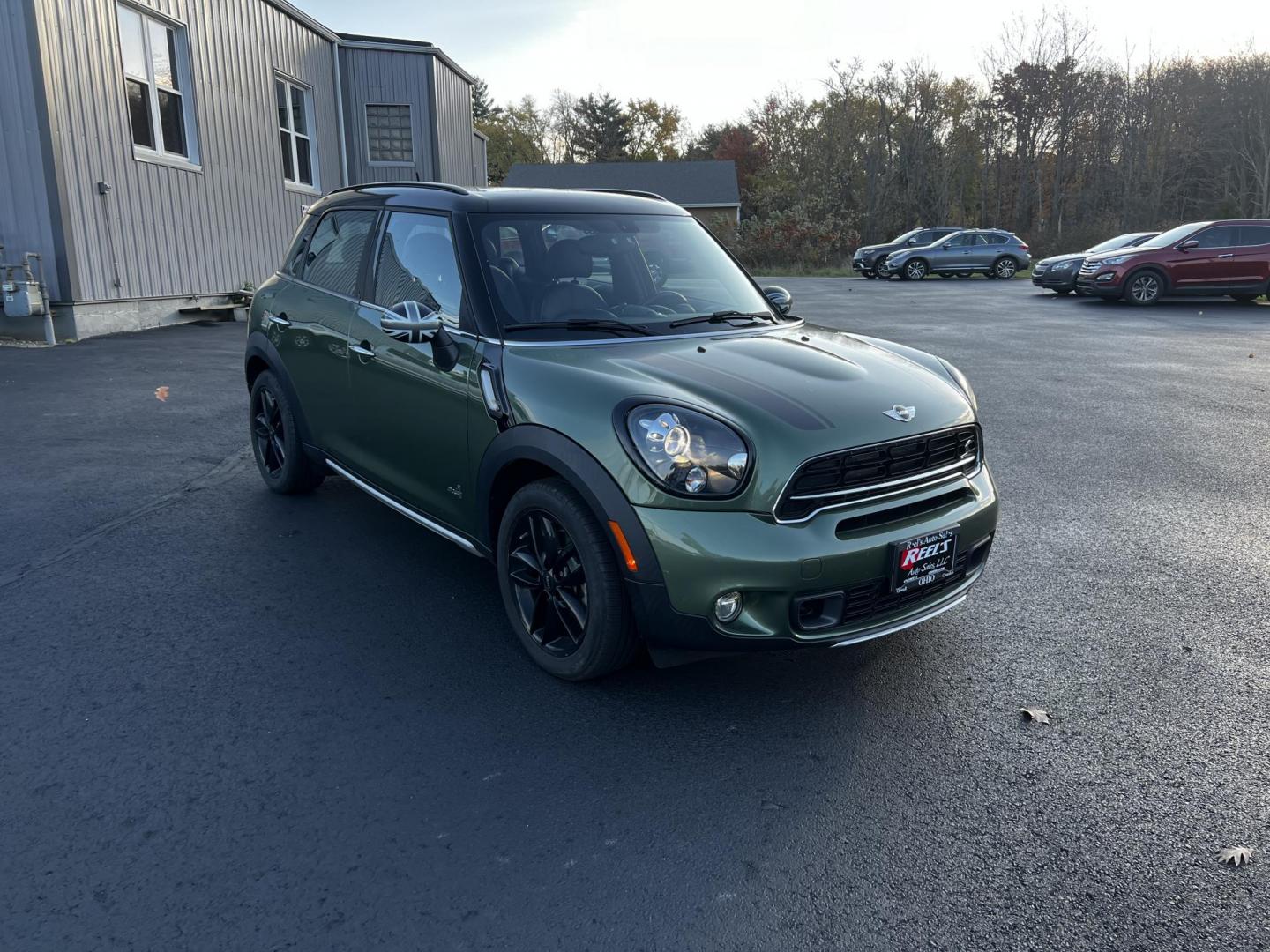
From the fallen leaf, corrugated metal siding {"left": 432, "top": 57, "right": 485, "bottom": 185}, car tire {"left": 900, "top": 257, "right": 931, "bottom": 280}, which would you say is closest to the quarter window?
the fallen leaf


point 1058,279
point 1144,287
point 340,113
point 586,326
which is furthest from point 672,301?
point 1058,279

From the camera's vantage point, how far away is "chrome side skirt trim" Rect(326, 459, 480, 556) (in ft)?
13.2

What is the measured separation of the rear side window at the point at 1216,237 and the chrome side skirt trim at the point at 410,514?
20.1 meters

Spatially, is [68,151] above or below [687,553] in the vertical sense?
above

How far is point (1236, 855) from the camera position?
2.57 m

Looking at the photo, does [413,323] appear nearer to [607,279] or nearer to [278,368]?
[607,279]

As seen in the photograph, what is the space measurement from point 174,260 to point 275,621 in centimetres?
1176

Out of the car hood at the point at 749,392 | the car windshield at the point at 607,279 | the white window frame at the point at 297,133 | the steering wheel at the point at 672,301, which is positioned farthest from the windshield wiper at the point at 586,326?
the white window frame at the point at 297,133

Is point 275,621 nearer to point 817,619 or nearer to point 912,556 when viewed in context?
point 817,619

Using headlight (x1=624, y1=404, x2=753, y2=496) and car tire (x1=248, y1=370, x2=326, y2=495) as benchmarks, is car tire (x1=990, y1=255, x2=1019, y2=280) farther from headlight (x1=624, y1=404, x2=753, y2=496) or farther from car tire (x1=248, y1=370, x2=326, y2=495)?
headlight (x1=624, y1=404, x2=753, y2=496)

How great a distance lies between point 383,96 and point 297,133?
334 centimetres

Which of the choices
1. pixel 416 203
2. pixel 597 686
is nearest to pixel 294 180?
pixel 416 203

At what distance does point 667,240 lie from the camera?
4680mm

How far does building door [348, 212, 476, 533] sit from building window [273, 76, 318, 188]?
560 inches
